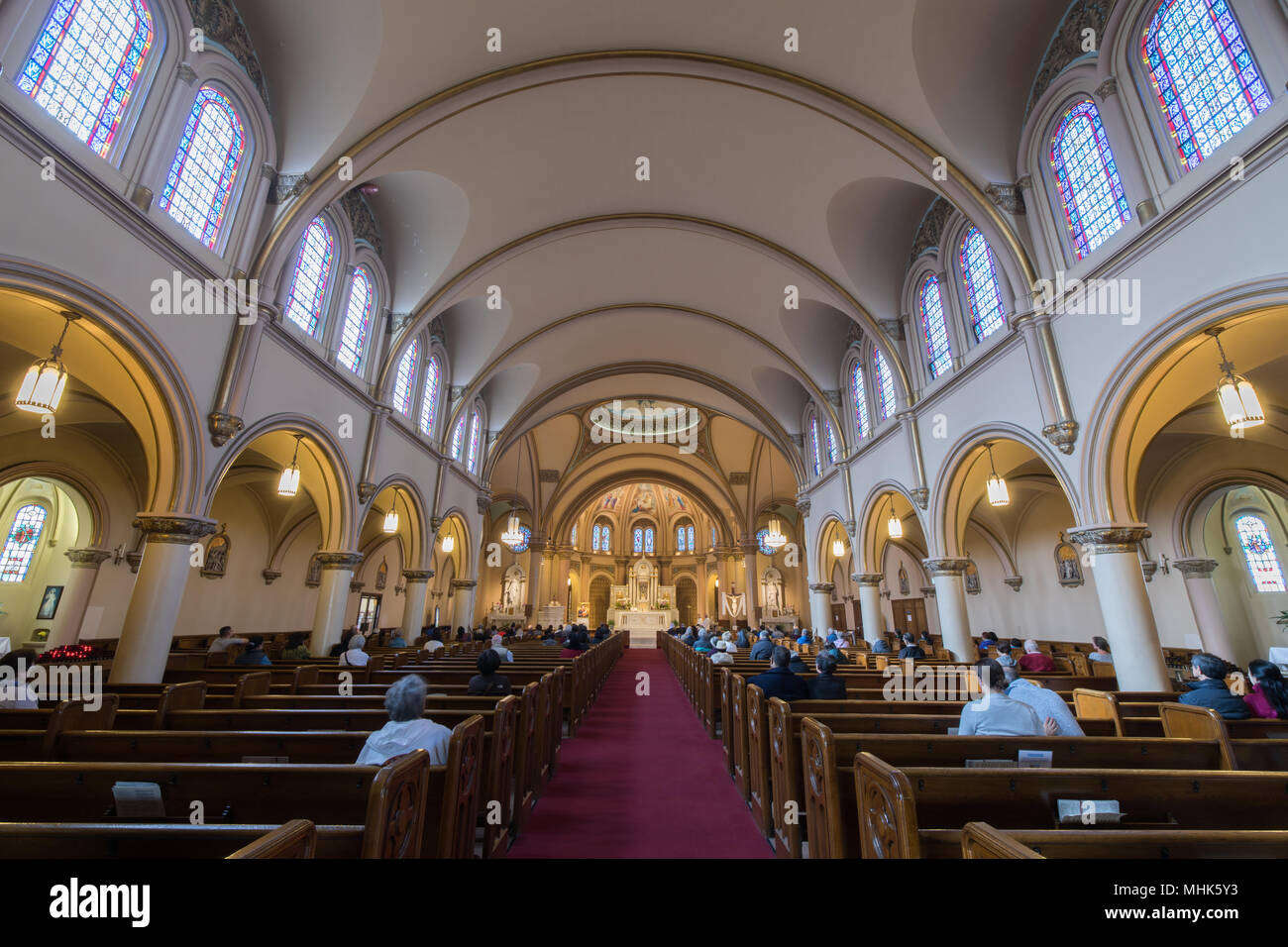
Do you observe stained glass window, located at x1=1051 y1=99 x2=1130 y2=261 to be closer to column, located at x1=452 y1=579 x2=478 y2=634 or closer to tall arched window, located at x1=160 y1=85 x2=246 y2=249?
tall arched window, located at x1=160 y1=85 x2=246 y2=249

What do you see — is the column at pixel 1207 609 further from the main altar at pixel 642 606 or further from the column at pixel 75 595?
the column at pixel 75 595

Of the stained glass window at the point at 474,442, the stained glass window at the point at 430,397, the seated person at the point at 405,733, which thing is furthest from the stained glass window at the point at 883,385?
the seated person at the point at 405,733

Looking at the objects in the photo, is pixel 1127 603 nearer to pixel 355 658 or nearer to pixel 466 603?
pixel 355 658

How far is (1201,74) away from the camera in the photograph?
5867 mm

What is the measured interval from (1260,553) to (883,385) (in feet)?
26.9

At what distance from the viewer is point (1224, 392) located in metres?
5.19

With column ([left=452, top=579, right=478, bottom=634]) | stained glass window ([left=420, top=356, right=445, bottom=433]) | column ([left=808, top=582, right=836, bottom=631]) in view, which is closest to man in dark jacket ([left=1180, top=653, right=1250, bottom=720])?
column ([left=808, top=582, right=836, bottom=631])

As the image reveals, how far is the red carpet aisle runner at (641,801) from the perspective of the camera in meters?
3.67

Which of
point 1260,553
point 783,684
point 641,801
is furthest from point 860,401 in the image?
point 641,801

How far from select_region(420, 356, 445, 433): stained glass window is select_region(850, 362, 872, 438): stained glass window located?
1118cm

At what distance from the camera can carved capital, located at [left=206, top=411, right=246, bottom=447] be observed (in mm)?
6785

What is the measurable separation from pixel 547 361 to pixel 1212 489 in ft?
55.1

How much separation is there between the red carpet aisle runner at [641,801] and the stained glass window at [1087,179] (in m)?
8.14
